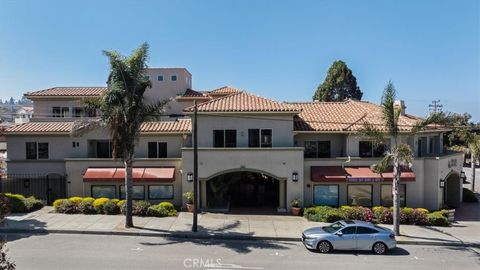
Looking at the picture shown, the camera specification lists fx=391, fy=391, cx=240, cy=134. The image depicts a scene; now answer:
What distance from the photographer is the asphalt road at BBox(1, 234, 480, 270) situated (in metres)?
16.2

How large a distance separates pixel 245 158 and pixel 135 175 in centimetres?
766

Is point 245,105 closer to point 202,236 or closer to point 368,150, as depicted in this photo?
point 368,150

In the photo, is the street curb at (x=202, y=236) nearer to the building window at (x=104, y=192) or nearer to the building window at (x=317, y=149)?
the building window at (x=104, y=192)

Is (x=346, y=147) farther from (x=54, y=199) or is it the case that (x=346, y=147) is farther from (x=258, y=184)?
(x=54, y=199)

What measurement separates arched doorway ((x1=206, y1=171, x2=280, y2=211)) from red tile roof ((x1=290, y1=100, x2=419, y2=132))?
5.03 m

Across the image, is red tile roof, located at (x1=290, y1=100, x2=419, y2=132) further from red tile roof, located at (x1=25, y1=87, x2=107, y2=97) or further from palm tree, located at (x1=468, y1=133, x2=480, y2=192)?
red tile roof, located at (x1=25, y1=87, x2=107, y2=97)

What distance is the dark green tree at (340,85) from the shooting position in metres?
63.1

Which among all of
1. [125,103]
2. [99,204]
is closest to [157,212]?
[99,204]

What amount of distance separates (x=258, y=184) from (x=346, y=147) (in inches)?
322

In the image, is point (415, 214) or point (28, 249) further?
point (415, 214)

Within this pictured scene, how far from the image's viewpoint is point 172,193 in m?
27.7

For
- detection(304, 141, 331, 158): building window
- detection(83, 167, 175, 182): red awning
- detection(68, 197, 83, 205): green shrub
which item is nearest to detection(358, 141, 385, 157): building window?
detection(304, 141, 331, 158): building window

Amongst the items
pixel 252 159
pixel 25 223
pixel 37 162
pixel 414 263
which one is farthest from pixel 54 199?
pixel 414 263

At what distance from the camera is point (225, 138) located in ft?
89.1
